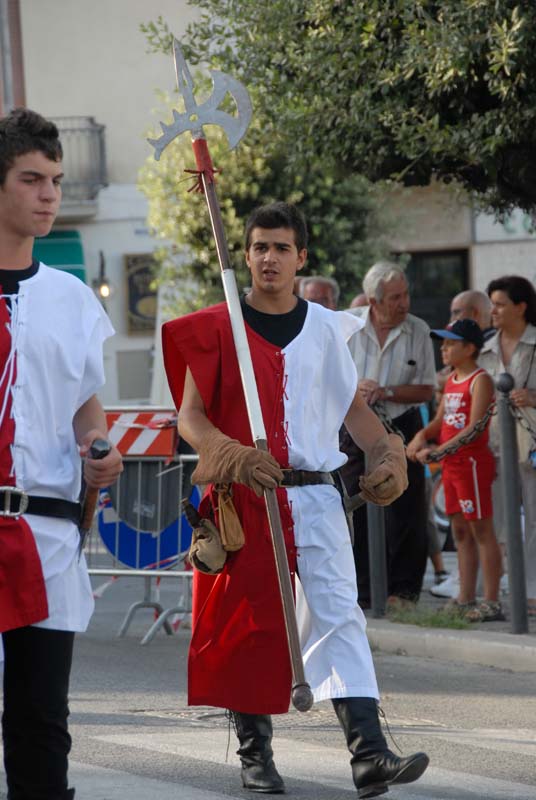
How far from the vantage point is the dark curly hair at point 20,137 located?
412cm

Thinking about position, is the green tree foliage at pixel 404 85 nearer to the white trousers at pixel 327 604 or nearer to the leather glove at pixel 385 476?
the leather glove at pixel 385 476

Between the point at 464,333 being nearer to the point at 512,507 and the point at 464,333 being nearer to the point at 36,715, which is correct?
the point at 512,507

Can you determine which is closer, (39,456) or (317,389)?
(39,456)

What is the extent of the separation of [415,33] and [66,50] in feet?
74.5

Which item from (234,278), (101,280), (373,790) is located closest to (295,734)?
(373,790)

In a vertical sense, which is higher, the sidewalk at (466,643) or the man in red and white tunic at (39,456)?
the man in red and white tunic at (39,456)

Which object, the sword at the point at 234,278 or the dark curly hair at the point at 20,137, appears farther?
the sword at the point at 234,278

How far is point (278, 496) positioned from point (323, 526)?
173 millimetres

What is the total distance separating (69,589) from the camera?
4012 mm

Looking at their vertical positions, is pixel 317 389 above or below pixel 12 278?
below

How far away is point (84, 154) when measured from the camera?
31.5 m

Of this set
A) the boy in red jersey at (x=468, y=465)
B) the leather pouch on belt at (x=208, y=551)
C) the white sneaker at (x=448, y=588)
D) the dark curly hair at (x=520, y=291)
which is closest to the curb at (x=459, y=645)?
the boy in red jersey at (x=468, y=465)

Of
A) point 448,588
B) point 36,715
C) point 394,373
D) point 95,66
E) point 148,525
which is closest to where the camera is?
point 36,715

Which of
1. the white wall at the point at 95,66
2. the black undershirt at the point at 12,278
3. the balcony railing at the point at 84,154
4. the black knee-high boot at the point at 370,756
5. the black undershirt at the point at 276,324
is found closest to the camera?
the black undershirt at the point at 12,278
